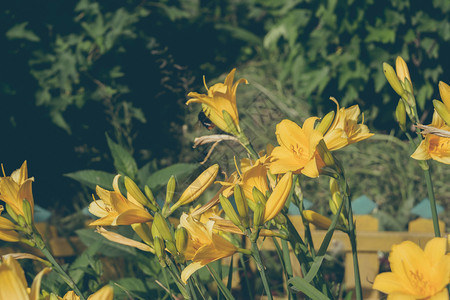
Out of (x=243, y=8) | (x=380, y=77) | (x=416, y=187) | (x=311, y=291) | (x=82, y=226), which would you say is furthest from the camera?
(x=243, y=8)

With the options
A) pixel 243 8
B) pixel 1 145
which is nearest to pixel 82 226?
pixel 1 145

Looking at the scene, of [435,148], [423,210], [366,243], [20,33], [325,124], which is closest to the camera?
[325,124]

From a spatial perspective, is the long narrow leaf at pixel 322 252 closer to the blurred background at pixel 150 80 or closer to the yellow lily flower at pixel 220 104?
the yellow lily flower at pixel 220 104

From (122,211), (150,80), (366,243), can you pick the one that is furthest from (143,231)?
(150,80)

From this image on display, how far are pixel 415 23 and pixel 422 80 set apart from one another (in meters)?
0.41

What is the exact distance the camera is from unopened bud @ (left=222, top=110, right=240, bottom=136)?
934 millimetres

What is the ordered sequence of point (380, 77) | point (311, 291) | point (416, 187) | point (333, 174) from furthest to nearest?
1. point (380, 77)
2. point (416, 187)
3. point (333, 174)
4. point (311, 291)

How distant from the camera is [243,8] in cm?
568

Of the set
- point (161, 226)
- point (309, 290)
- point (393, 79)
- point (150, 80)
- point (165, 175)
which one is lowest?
point (150, 80)

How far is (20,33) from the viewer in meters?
2.98

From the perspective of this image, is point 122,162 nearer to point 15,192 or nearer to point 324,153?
point 15,192

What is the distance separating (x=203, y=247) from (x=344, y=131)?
0.32m

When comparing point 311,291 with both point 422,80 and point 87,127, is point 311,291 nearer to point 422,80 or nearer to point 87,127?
point 87,127

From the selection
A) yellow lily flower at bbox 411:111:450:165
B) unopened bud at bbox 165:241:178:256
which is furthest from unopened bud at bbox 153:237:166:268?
yellow lily flower at bbox 411:111:450:165
